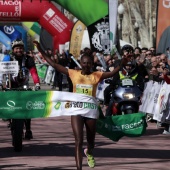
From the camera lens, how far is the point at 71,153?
43.2 feet

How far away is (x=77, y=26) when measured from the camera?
3177 cm

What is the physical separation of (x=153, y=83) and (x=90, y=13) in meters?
7.72

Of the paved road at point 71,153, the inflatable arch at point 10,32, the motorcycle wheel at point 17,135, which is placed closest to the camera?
the paved road at point 71,153

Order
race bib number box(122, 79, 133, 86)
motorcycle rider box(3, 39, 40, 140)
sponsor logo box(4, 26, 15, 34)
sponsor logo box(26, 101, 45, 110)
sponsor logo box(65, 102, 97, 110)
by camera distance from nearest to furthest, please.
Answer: sponsor logo box(65, 102, 97, 110), sponsor logo box(26, 101, 45, 110), motorcycle rider box(3, 39, 40, 140), race bib number box(122, 79, 133, 86), sponsor logo box(4, 26, 15, 34)

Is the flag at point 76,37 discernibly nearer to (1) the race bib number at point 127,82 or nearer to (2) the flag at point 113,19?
(2) the flag at point 113,19

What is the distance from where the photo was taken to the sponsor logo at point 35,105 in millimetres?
11211

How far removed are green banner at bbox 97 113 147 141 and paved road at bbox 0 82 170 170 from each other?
17.4 inches

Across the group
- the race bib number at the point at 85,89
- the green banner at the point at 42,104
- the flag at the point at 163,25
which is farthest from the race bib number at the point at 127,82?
the flag at the point at 163,25

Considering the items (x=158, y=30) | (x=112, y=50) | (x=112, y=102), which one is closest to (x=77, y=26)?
(x=112, y=50)

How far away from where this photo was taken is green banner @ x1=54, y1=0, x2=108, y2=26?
87.3 feet

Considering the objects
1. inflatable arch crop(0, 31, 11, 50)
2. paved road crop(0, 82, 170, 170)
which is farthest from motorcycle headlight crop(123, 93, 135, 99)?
inflatable arch crop(0, 31, 11, 50)

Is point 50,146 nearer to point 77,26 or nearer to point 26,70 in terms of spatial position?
point 26,70

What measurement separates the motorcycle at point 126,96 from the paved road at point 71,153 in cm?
71

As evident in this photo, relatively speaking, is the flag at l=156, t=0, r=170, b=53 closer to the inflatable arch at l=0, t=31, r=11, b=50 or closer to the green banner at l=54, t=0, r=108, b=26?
the green banner at l=54, t=0, r=108, b=26
